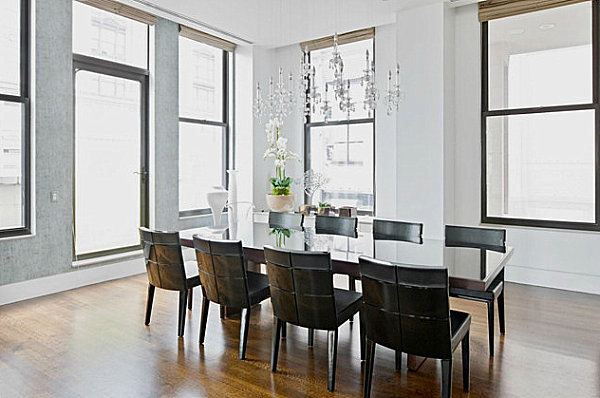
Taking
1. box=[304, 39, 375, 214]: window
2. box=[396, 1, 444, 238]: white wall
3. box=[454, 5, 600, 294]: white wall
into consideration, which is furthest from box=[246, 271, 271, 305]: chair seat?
box=[304, 39, 375, 214]: window

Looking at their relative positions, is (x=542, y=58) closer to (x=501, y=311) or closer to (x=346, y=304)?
(x=501, y=311)

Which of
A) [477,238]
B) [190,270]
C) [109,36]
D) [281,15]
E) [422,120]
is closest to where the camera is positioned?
[477,238]

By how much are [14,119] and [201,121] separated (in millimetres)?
2513

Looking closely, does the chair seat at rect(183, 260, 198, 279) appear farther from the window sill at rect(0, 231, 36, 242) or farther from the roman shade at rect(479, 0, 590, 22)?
the roman shade at rect(479, 0, 590, 22)

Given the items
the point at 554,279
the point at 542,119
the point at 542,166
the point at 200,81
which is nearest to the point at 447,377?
the point at 554,279

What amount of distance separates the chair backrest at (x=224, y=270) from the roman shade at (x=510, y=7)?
13.5 ft

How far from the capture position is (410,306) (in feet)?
7.02

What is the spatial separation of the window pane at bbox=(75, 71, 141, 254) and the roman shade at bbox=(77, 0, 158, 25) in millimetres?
740

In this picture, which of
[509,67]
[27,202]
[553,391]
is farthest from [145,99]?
[553,391]

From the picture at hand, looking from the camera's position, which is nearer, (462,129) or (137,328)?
(137,328)

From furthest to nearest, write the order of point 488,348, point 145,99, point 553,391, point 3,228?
point 145,99, point 3,228, point 488,348, point 553,391

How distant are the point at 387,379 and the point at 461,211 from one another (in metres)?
3.07

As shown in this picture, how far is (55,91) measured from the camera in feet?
14.9

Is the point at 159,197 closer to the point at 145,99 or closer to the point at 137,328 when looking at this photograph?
the point at 145,99
